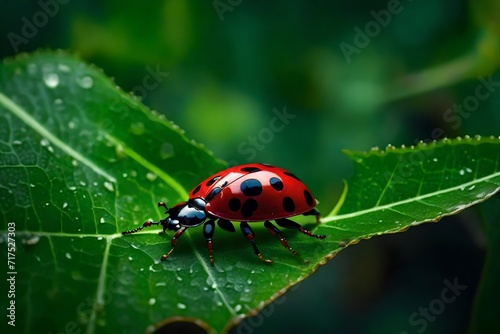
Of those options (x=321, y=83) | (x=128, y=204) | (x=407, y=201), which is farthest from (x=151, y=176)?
(x=321, y=83)

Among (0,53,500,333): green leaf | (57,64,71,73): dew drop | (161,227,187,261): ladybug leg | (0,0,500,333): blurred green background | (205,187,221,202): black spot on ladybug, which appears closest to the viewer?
(0,53,500,333): green leaf

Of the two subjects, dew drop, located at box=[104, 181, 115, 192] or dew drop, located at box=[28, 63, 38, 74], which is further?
dew drop, located at box=[28, 63, 38, 74]

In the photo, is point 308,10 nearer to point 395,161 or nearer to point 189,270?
point 395,161

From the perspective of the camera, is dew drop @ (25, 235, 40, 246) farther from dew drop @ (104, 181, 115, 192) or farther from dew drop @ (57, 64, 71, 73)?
dew drop @ (57, 64, 71, 73)

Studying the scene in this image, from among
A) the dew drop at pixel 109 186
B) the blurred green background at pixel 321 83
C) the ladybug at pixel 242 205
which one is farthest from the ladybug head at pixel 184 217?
the blurred green background at pixel 321 83

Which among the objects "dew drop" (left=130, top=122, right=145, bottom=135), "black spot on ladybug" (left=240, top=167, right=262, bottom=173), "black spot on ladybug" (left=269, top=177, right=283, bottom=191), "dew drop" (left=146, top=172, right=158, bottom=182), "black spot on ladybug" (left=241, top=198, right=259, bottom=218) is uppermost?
"dew drop" (left=130, top=122, right=145, bottom=135)

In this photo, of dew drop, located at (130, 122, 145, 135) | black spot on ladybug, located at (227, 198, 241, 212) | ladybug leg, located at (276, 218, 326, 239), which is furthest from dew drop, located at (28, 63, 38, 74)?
ladybug leg, located at (276, 218, 326, 239)

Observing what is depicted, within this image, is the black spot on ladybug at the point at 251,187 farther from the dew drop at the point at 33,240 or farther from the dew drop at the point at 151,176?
the dew drop at the point at 33,240

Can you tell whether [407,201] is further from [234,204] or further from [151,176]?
[151,176]
